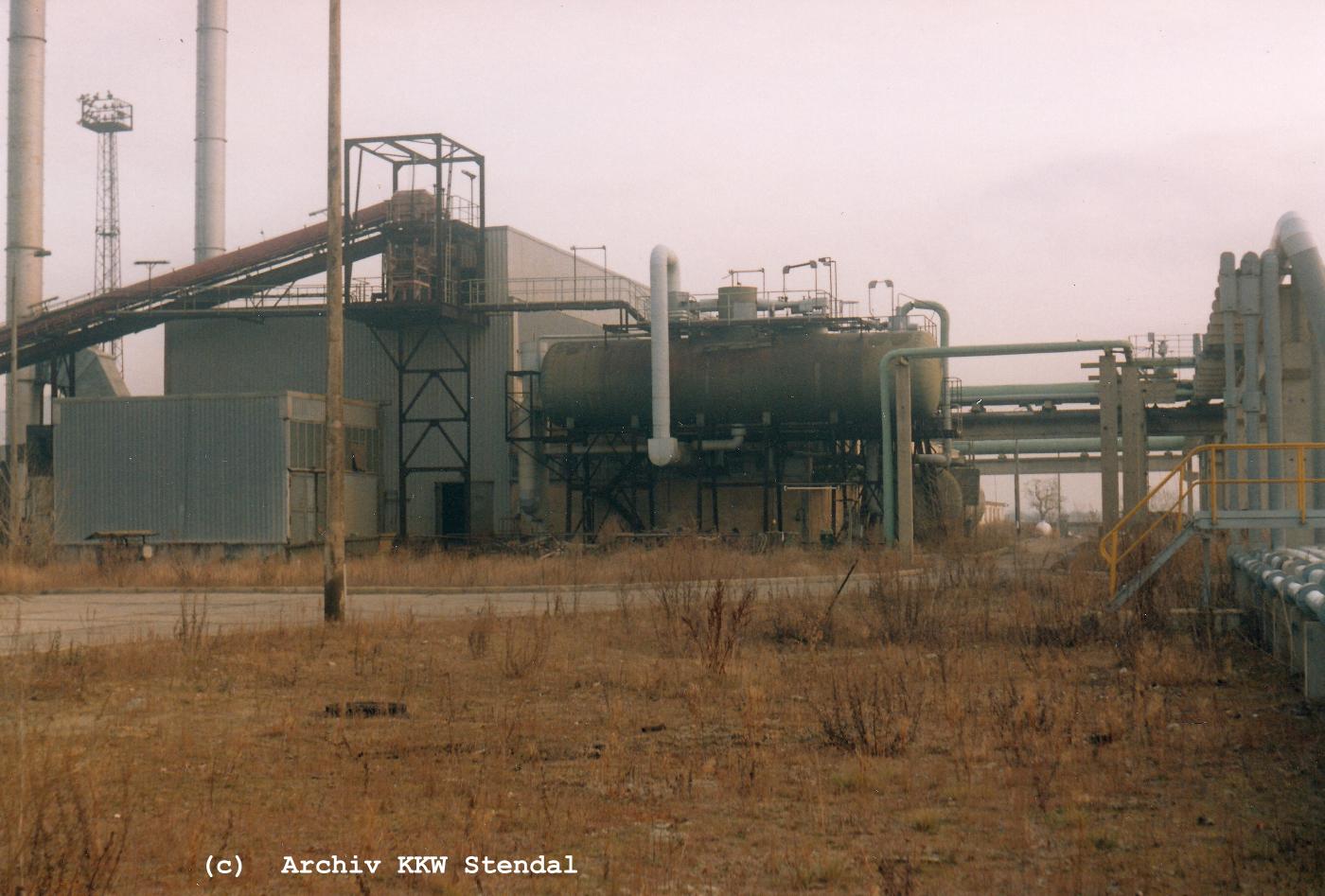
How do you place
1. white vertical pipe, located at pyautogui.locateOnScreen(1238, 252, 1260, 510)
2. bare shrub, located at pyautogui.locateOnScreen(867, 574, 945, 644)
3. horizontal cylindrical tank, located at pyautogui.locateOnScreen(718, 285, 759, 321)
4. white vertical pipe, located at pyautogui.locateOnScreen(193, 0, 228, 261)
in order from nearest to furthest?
bare shrub, located at pyautogui.locateOnScreen(867, 574, 945, 644), white vertical pipe, located at pyautogui.locateOnScreen(1238, 252, 1260, 510), horizontal cylindrical tank, located at pyautogui.locateOnScreen(718, 285, 759, 321), white vertical pipe, located at pyautogui.locateOnScreen(193, 0, 228, 261)

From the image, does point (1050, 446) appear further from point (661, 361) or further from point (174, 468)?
point (174, 468)

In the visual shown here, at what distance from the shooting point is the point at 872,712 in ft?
32.0

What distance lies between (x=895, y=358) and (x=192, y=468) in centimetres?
2084

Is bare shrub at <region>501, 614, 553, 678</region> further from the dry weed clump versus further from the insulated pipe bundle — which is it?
the insulated pipe bundle

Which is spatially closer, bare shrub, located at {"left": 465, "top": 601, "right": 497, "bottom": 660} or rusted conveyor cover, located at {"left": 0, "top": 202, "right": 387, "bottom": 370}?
bare shrub, located at {"left": 465, "top": 601, "right": 497, "bottom": 660}

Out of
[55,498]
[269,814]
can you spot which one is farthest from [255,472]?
[269,814]

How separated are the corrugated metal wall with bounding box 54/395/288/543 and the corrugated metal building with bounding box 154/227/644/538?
529 centimetres

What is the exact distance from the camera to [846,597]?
67.8 feet

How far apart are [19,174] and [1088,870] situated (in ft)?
171

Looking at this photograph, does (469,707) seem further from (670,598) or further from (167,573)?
(167,573)

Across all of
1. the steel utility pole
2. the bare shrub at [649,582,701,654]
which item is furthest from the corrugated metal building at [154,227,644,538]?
the steel utility pole

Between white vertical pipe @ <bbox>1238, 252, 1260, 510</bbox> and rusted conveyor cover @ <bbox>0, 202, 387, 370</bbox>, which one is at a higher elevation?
rusted conveyor cover @ <bbox>0, 202, 387, 370</bbox>

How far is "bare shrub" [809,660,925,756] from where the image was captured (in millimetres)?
8804

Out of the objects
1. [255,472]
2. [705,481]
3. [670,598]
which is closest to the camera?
[670,598]
